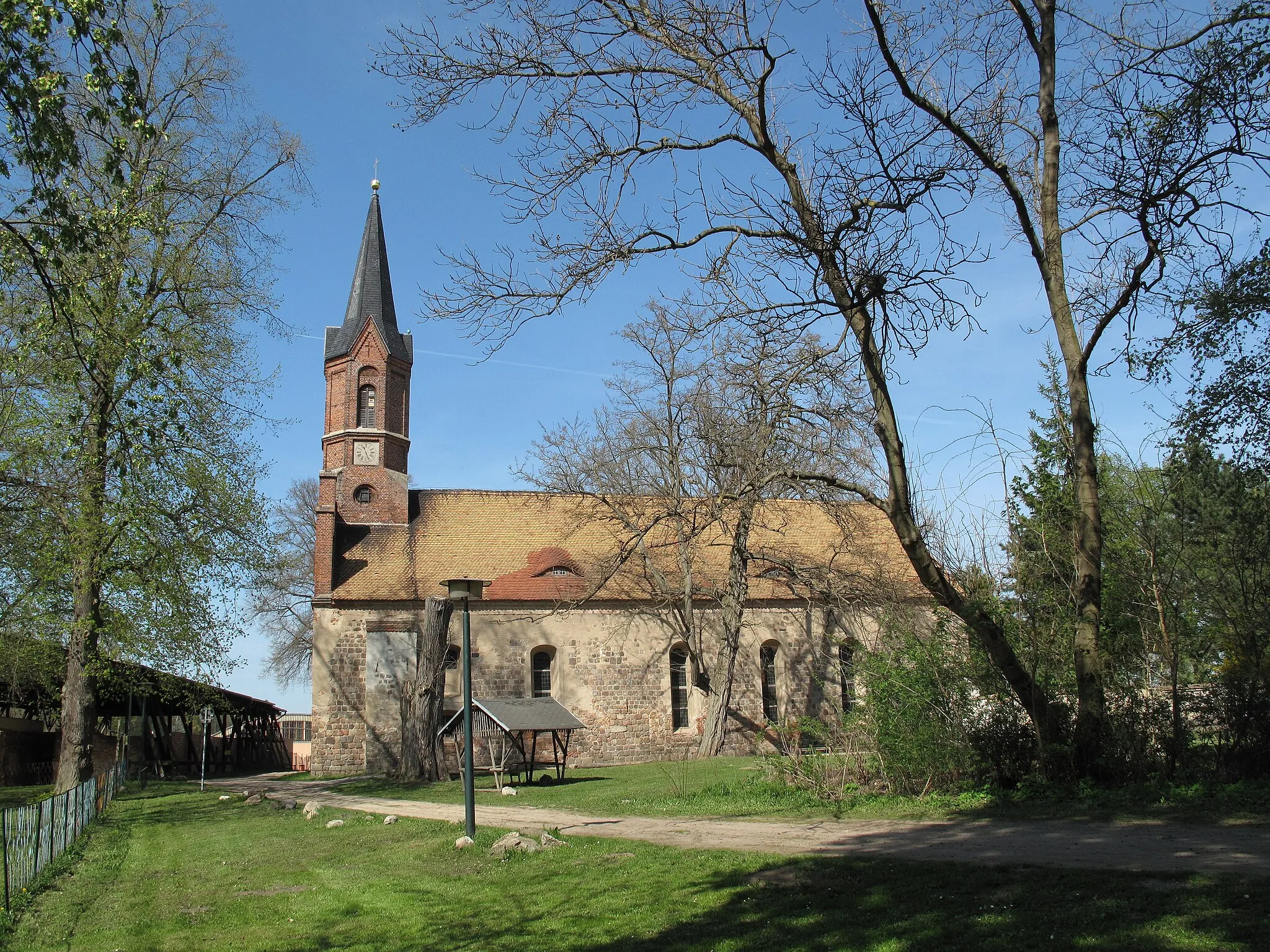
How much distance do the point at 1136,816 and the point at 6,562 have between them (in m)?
18.9

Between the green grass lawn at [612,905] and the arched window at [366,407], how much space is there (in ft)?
71.9

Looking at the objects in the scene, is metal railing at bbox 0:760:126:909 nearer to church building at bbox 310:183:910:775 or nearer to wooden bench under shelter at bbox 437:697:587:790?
wooden bench under shelter at bbox 437:697:587:790

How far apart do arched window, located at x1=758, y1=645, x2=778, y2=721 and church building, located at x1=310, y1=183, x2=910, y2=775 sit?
5cm

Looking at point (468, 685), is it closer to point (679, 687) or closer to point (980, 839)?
point (980, 839)

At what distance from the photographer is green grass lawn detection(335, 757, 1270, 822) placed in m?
9.45

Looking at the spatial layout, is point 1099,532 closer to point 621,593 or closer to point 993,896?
point 993,896

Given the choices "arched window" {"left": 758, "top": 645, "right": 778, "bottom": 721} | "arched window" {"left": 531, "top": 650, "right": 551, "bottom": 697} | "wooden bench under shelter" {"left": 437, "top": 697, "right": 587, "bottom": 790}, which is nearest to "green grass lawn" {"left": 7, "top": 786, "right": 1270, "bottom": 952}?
"wooden bench under shelter" {"left": 437, "top": 697, "right": 587, "bottom": 790}

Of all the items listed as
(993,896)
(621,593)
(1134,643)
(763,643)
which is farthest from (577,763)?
(993,896)

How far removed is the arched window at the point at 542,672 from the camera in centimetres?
2862

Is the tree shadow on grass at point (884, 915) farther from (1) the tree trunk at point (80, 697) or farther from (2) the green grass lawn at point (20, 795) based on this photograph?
(2) the green grass lawn at point (20, 795)

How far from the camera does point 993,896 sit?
6.24 meters

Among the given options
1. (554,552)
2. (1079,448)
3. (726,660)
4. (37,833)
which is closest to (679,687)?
(726,660)

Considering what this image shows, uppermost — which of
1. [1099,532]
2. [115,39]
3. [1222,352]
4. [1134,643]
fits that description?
[115,39]

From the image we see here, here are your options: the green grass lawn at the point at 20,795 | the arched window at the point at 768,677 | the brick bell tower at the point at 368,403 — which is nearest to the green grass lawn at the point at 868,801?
the green grass lawn at the point at 20,795
